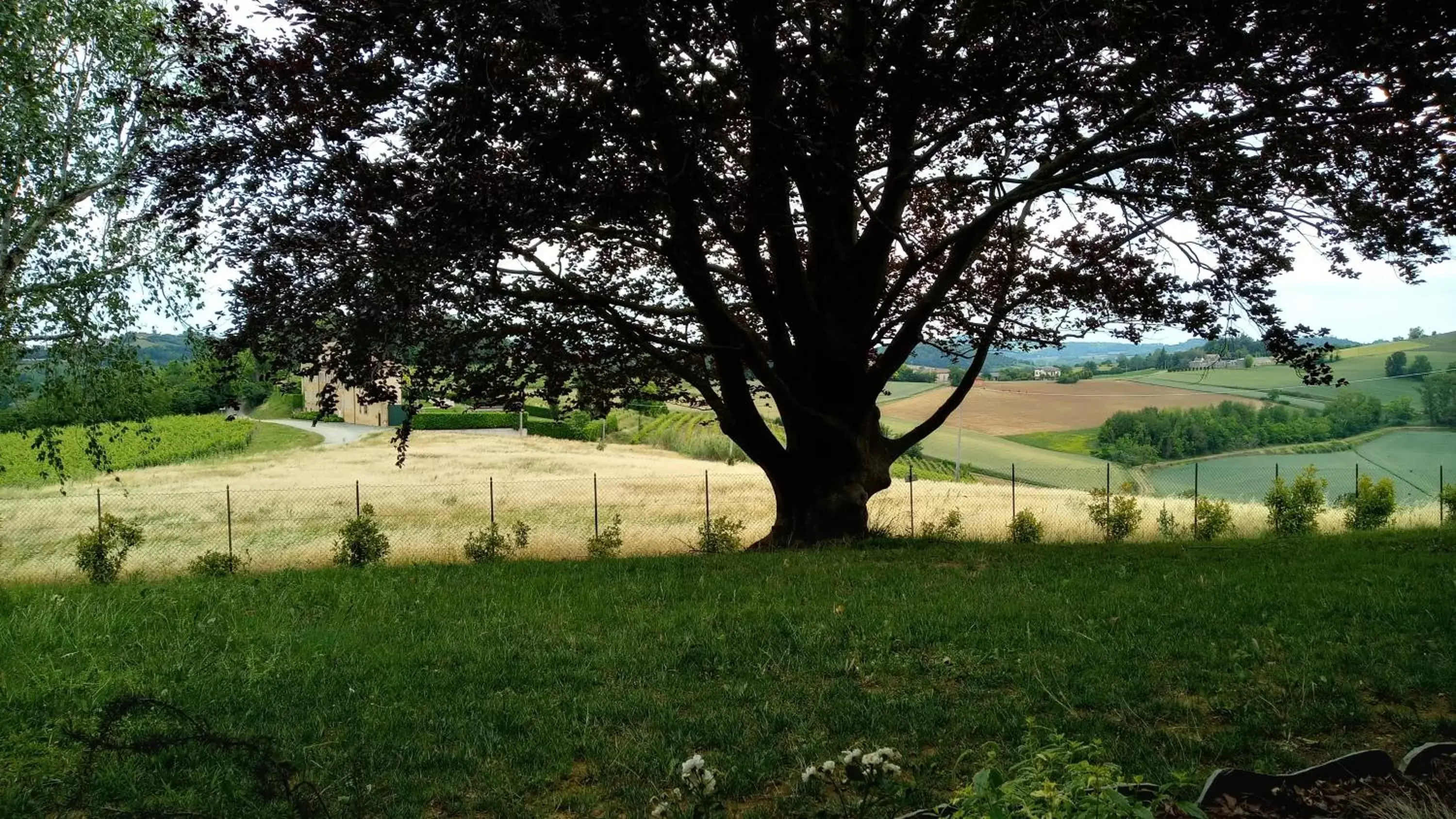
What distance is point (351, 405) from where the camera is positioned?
37781mm

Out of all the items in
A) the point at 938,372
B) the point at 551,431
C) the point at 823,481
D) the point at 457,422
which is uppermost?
the point at 938,372

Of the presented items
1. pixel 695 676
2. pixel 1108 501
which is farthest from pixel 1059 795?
pixel 1108 501

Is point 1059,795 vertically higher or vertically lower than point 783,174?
lower

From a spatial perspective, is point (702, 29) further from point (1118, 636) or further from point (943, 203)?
point (1118, 636)

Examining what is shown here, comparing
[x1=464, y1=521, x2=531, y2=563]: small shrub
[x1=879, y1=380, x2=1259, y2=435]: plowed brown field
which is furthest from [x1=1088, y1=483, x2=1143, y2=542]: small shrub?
[x1=464, y1=521, x2=531, y2=563]: small shrub

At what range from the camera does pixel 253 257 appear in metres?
6.58

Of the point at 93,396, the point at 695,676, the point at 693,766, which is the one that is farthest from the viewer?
the point at 93,396

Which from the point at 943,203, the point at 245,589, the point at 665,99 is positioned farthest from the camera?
the point at 943,203

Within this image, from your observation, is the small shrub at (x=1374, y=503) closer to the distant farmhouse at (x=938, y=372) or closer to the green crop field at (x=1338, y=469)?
the green crop field at (x=1338, y=469)

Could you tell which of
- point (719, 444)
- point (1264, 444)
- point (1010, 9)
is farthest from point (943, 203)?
point (719, 444)

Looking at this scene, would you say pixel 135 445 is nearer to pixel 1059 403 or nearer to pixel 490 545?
pixel 490 545

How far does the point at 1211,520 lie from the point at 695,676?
1329 centimetres

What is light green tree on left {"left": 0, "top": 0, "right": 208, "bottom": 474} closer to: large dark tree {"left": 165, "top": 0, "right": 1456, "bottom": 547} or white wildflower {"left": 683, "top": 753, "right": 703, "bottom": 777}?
large dark tree {"left": 165, "top": 0, "right": 1456, "bottom": 547}

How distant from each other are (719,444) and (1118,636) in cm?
3188
